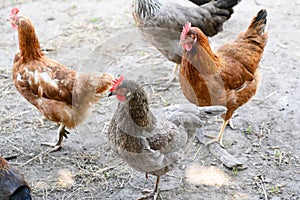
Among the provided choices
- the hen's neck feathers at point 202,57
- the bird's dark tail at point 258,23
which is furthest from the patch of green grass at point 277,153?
the bird's dark tail at point 258,23

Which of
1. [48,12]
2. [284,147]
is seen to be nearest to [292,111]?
[284,147]

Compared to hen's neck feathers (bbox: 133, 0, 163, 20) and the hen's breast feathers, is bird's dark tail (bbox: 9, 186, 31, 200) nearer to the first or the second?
the hen's breast feathers

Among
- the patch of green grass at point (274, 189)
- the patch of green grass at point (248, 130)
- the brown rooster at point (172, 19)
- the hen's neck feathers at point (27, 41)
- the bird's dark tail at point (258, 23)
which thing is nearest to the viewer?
the patch of green grass at point (274, 189)

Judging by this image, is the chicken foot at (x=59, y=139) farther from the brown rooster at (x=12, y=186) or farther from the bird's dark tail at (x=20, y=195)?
the bird's dark tail at (x=20, y=195)

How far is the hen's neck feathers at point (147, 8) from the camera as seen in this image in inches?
215

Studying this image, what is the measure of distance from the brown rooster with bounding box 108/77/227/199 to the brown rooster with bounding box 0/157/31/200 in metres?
0.89

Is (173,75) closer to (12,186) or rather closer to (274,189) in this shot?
(274,189)

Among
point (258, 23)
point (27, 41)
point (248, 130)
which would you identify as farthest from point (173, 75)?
point (27, 41)

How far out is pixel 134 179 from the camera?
4.35 m

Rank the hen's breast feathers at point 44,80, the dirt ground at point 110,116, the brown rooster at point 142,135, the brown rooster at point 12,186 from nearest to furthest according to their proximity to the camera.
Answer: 1. the brown rooster at point 12,186
2. the brown rooster at point 142,135
3. the dirt ground at point 110,116
4. the hen's breast feathers at point 44,80

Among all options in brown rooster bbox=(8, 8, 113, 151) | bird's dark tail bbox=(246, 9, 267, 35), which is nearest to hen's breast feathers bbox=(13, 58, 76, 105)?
brown rooster bbox=(8, 8, 113, 151)

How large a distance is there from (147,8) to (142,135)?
2344mm

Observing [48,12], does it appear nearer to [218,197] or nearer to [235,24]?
[235,24]

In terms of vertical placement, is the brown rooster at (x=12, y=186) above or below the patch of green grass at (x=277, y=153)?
above
